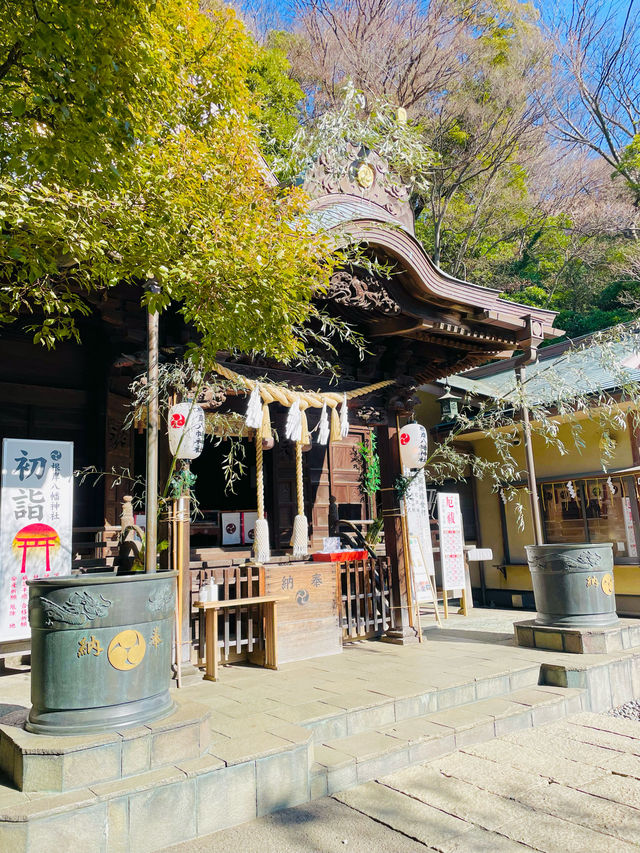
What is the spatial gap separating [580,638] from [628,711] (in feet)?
2.69

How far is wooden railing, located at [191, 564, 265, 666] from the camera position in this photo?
5.98 m

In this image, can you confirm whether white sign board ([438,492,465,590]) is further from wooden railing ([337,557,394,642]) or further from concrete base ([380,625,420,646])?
concrete base ([380,625,420,646])

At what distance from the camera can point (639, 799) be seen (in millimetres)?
3535

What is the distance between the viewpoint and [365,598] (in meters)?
7.25

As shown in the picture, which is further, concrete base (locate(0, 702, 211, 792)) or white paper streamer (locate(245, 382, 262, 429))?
white paper streamer (locate(245, 382, 262, 429))

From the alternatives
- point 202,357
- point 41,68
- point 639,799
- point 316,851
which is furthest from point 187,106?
point 639,799

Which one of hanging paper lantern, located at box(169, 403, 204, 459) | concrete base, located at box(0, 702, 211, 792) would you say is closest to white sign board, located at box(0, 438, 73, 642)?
hanging paper lantern, located at box(169, 403, 204, 459)

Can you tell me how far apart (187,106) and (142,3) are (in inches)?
40.5

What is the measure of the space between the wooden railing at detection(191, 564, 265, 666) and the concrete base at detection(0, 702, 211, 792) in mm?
2630

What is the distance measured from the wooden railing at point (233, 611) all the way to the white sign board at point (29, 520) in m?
1.43

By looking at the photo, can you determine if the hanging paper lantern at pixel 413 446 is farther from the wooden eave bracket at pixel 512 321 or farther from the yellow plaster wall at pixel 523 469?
the yellow plaster wall at pixel 523 469

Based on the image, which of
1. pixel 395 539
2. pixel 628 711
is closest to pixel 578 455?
pixel 395 539

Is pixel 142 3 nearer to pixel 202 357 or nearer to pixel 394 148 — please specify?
pixel 202 357

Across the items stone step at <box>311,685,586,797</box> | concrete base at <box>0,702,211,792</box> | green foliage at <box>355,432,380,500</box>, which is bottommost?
stone step at <box>311,685,586,797</box>
